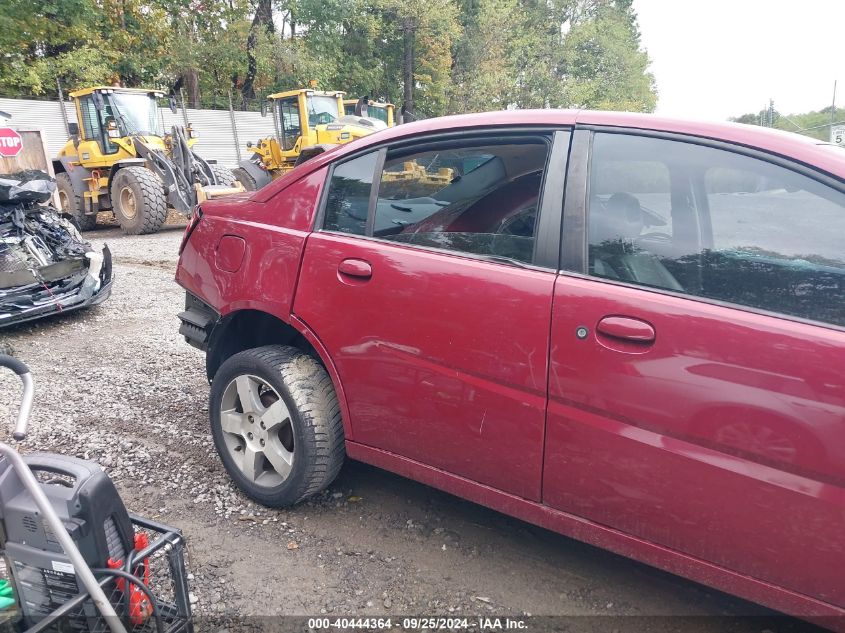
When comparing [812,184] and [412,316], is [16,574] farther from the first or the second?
[812,184]

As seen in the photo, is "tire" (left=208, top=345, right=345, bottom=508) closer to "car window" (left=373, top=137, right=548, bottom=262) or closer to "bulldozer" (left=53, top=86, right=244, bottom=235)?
"car window" (left=373, top=137, right=548, bottom=262)

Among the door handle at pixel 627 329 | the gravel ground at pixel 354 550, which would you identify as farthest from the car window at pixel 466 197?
the gravel ground at pixel 354 550

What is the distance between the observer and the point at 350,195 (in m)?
2.69

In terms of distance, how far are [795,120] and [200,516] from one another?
52838 mm

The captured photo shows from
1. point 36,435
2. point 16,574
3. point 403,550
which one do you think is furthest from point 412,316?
point 36,435

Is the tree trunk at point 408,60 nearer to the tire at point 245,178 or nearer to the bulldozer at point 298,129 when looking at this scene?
the bulldozer at point 298,129

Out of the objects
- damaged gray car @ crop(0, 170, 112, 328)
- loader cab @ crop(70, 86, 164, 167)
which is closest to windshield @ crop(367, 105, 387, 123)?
loader cab @ crop(70, 86, 164, 167)

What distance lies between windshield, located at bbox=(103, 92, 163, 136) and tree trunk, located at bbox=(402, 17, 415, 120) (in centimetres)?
1523

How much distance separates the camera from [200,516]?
2.86m

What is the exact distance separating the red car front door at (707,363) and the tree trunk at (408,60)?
2603cm

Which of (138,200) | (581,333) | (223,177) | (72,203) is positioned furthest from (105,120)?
(581,333)

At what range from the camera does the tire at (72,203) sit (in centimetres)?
1222

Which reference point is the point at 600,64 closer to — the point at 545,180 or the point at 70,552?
the point at 545,180

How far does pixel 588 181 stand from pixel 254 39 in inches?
1053
